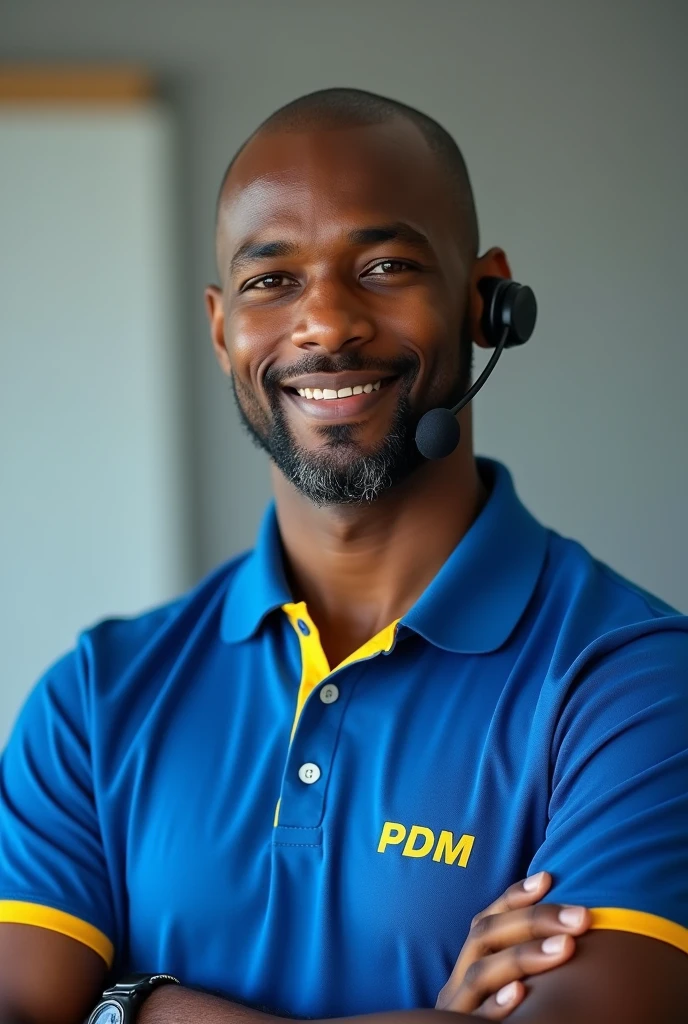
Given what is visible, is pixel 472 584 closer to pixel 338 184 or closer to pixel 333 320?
pixel 333 320

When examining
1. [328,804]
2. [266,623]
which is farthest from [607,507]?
[328,804]

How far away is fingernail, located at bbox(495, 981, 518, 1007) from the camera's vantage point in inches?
39.1

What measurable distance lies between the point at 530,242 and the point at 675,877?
59.7 inches

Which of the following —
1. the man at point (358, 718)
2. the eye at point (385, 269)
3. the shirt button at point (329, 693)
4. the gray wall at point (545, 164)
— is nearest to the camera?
the man at point (358, 718)

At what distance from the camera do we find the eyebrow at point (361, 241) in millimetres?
1367

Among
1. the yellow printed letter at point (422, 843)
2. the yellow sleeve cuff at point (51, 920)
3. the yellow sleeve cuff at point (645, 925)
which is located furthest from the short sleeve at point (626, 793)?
the yellow sleeve cuff at point (51, 920)

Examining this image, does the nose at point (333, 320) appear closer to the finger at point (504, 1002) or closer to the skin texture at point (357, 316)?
the skin texture at point (357, 316)

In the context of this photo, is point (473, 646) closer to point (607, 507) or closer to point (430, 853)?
point (430, 853)

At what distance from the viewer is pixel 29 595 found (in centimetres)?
234

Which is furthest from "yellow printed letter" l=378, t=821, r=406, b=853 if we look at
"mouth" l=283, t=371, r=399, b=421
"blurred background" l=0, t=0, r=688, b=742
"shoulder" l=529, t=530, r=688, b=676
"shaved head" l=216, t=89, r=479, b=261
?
"blurred background" l=0, t=0, r=688, b=742

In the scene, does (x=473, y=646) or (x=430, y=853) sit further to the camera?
(x=473, y=646)

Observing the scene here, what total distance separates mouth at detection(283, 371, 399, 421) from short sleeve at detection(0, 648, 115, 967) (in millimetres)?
456

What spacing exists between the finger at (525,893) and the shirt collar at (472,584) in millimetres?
281

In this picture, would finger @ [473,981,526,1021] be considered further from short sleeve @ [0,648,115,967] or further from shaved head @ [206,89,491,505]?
shaved head @ [206,89,491,505]
